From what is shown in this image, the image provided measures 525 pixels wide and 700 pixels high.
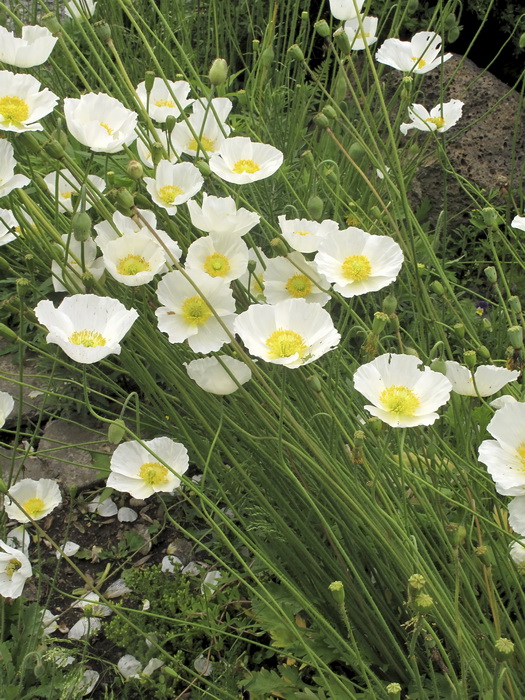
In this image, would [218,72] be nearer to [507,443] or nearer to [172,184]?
[172,184]

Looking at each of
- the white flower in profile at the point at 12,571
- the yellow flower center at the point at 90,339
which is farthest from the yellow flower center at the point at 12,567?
the yellow flower center at the point at 90,339

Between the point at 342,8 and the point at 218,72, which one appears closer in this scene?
the point at 218,72

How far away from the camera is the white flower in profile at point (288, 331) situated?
3.71ft

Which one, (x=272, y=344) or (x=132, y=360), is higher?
(x=272, y=344)

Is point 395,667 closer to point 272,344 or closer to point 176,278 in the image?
point 272,344

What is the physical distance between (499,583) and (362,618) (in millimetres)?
334

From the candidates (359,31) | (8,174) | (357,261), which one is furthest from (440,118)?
(8,174)

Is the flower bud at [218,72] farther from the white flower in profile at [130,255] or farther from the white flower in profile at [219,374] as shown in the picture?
the white flower in profile at [219,374]

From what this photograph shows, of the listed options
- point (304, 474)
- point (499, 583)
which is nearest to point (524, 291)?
point (499, 583)

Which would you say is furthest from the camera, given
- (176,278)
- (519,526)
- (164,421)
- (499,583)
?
(164,421)

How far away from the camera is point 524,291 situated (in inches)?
102

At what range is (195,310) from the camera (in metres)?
1.23

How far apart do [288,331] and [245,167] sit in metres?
0.40

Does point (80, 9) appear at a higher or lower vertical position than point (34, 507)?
higher
